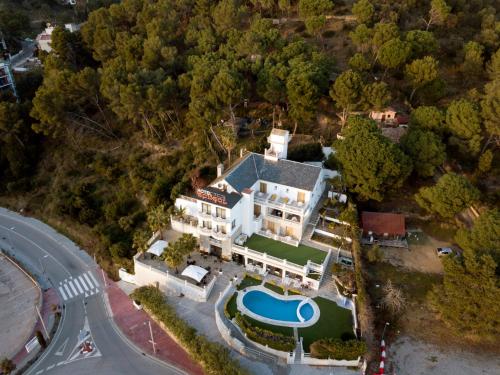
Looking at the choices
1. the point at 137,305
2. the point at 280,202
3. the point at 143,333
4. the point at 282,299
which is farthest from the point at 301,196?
the point at 143,333

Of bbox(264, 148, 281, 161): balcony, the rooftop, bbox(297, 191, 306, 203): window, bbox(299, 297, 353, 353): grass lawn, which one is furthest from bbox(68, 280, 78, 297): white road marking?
bbox(297, 191, 306, 203): window

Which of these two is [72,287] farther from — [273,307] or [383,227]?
[383,227]

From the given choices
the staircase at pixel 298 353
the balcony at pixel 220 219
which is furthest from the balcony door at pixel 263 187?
the staircase at pixel 298 353

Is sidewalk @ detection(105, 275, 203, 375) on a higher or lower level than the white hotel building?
lower

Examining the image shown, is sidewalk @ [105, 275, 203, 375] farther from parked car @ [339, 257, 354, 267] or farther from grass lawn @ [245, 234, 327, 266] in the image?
parked car @ [339, 257, 354, 267]

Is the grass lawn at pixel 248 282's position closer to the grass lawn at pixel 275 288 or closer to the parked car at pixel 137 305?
the grass lawn at pixel 275 288

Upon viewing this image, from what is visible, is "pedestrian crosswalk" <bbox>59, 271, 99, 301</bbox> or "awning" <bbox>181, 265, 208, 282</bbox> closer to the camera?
"awning" <bbox>181, 265, 208, 282</bbox>
